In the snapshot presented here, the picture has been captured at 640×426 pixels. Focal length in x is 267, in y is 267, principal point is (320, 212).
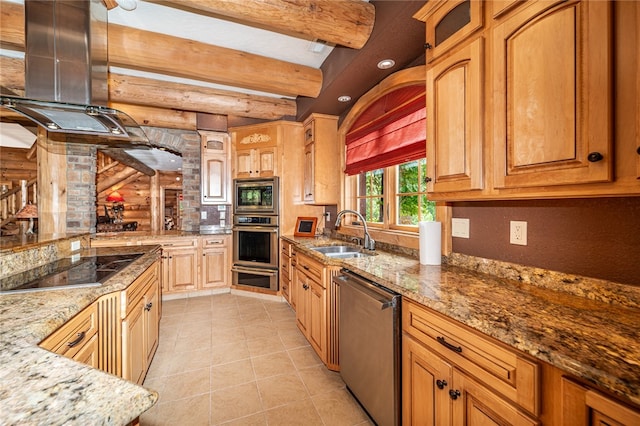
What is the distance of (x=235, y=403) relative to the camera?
1.77 meters

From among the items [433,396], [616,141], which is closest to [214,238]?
[433,396]

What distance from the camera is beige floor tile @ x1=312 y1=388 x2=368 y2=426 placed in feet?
5.37

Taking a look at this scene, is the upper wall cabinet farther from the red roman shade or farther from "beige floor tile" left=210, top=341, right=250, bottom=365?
"beige floor tile" left=210, top=341, right=250, bottom=365

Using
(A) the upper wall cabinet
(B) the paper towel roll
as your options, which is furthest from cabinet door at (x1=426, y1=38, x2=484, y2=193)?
(B) the paper towel roll

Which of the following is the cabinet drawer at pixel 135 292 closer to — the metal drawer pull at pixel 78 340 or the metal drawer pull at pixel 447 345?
the metal drawer pull at pixel 78 340

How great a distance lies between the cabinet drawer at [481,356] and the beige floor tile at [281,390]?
42.6 inches

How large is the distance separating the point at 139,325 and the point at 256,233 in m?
2.15

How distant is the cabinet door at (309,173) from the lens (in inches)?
135

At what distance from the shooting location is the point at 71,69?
182cm

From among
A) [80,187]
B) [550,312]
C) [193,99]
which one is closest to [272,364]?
[550,312]

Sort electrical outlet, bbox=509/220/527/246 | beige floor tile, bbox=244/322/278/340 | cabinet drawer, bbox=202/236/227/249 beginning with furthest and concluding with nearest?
cabinet drawer, bbox=202/236/227/249, beige floor tile, bbox=244/322/278/340, electrical outlet, bbox=509/220/527/246

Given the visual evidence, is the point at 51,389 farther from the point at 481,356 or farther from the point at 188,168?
the point at 188,168

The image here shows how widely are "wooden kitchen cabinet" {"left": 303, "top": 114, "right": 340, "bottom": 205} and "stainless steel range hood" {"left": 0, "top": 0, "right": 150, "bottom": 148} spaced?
2022mm

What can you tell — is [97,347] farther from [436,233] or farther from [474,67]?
[474,67]
